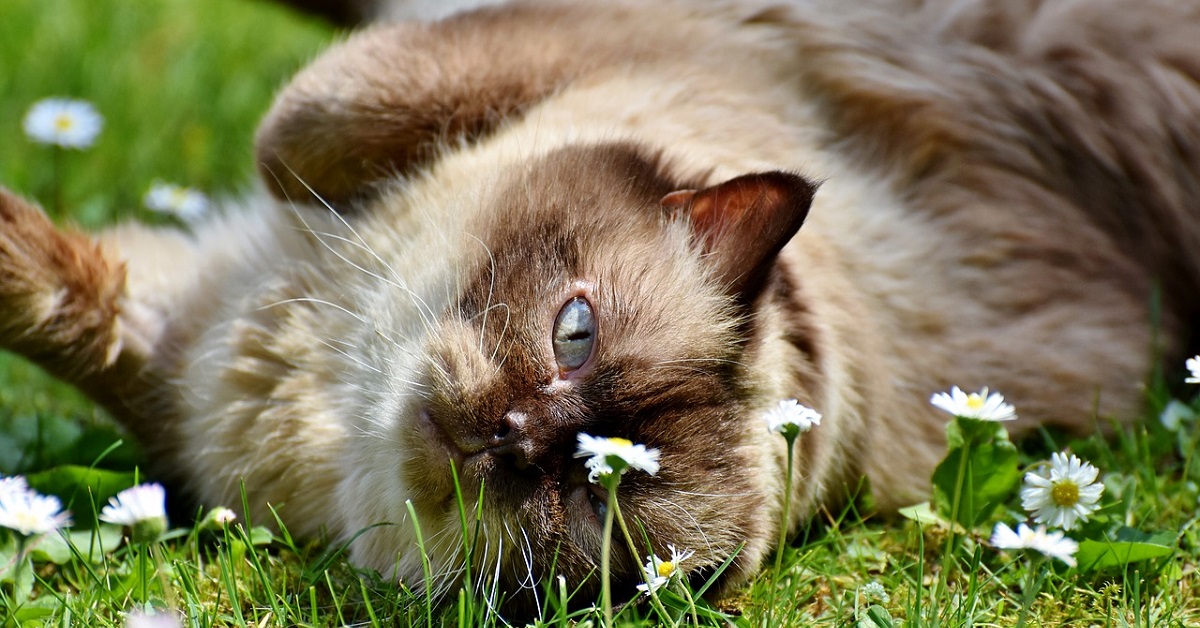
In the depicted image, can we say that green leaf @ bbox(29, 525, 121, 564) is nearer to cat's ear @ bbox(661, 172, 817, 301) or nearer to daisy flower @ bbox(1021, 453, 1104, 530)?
cat's ear @ bbox(661, 172, 817, 301)

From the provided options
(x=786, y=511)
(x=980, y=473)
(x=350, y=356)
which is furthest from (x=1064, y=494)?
(x=350, y=356)

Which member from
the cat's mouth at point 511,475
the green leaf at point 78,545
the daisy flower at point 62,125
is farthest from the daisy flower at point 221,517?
the daisy flower at point 62,125

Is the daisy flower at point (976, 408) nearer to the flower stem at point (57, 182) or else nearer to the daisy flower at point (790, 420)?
the daisy flower at point (790, 420)

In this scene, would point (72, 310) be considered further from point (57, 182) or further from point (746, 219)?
point (746, 219)

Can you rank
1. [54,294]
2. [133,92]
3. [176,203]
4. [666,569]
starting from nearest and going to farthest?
[666,569], [54,294], [176,203], [133,92]

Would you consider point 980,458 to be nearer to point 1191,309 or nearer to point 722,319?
point 722,319

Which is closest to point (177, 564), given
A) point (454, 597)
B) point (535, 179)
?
point (454, 597)

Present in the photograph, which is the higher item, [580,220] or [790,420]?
[580,220]
